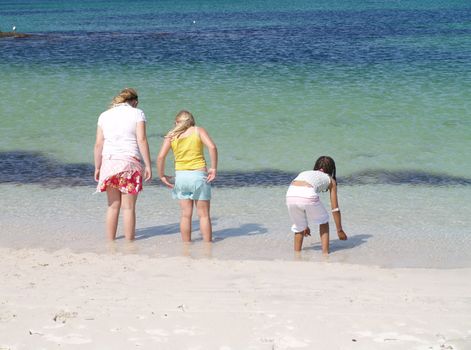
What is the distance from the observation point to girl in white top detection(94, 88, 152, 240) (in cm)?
782

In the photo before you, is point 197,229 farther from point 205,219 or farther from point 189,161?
A: point 189,161

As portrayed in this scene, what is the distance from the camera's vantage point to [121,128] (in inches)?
308

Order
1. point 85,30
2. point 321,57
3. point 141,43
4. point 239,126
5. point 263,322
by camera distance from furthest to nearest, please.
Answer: point 85,30, point 141,43, point 321,57, point 239,126, point 263,322

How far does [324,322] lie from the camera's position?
5.58 metres

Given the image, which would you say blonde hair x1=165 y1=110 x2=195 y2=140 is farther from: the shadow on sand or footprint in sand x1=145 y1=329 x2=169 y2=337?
footprint in sand x1=145 y1=329 x2=169 y2=337

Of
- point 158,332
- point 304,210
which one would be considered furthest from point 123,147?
point 158,332

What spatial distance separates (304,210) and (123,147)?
1769mm

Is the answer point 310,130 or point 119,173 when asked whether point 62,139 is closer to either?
point 310,130

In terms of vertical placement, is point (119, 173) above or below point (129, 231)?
above

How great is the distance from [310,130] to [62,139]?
176 inches

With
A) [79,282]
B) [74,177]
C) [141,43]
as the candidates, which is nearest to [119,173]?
[79,282]

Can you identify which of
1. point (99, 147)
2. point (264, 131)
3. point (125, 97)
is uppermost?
point (125, 97)

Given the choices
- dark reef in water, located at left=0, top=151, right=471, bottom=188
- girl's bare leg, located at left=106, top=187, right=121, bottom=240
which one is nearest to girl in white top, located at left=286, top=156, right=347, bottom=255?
girl's bare leg, located at left=106, top=187, right=121, bottom=240

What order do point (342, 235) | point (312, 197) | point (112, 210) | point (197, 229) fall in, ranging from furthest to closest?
1. point (197, 229)
2. point (112, 210)
3. point (342, 235)
4. point (312, 197)
